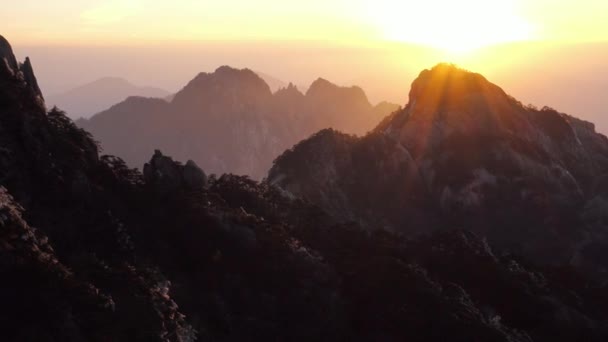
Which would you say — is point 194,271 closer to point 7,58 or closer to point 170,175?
point 170,175

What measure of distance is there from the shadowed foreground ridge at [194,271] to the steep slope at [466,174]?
37740 millimetres

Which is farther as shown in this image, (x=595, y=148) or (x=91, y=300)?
(x=595, y=148)

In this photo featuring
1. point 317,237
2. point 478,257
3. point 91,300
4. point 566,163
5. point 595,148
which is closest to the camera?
point 91,300

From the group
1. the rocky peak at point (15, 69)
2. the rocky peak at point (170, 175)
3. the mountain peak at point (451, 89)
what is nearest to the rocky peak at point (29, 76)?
the rocky peak at point (15, 69)

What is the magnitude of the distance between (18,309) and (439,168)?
349 feet

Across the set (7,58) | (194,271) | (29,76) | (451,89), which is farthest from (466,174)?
(7,58)

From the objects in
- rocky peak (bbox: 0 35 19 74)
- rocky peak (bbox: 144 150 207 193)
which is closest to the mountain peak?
rocky peak (bbox: 144 150 207 193)

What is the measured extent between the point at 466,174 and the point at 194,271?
3252 inches

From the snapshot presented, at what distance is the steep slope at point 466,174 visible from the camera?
119812 millimetres

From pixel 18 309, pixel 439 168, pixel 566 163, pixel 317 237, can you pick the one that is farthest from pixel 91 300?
pixel 566 163

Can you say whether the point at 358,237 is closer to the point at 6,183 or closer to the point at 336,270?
the point at 336,270

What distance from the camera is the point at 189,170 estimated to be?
246 ft

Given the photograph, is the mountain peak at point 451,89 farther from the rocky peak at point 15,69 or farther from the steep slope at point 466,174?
the rocky peak at point 15,69

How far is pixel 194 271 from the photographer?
194ft
